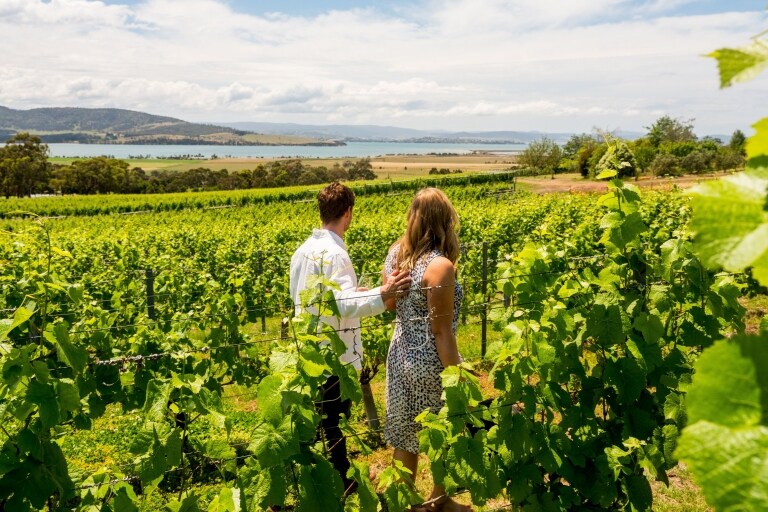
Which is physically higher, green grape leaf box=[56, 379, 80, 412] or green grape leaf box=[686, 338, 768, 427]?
green grape leaf box=[686, 338, 768, 427]

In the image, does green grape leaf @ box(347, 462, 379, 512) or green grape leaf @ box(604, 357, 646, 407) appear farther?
green grape leaf @ box(604, 357, 646, 407)

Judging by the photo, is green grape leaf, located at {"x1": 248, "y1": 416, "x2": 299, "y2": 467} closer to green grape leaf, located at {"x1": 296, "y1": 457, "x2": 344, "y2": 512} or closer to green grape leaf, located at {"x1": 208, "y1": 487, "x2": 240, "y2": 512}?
Answer: green grape leaf, located at {"x1": 296, "y1": 457, "x2": 344, "y2": 512}

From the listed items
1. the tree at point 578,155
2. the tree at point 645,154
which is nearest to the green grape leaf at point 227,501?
the tree at point 578,155

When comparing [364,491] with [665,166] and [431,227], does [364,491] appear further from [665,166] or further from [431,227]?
[665,166]

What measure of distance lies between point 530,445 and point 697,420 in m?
2.27

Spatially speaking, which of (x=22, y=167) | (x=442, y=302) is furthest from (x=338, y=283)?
(x=22, y=167)

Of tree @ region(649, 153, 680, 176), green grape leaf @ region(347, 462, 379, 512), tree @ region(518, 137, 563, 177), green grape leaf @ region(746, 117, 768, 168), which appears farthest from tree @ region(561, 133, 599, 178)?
green grape leaf @ region(746, 117, 768, 168)

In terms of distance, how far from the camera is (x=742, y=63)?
0.48m

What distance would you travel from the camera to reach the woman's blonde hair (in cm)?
306

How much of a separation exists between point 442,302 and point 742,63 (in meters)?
2.53

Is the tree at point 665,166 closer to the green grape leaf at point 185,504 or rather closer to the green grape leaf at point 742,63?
the green grape leaf at point 185,504

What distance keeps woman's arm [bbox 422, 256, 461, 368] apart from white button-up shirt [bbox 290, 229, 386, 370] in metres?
0.28

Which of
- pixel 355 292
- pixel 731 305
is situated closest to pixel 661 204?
pixel 731 305

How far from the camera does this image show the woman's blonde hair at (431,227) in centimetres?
306
